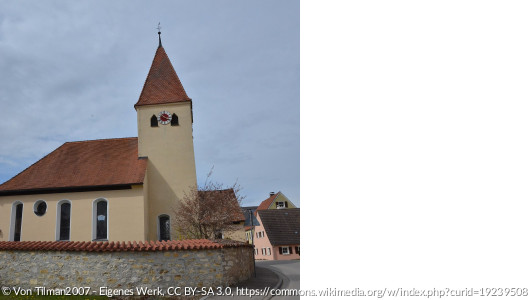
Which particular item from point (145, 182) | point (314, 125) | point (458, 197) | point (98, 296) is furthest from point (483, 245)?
point (145, 182)

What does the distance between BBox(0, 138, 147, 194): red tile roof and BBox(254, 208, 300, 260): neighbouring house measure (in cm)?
1502

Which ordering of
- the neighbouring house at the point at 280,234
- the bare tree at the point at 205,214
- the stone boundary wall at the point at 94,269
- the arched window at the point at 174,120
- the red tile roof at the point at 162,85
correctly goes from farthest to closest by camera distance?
the neighbouring house at the point at 280,234 < the red tile roof at the point at 162,85 < the arched window at the point at 174,120 < the bare tree at the point at 205,214 < the stone boundary wall at the point at 94,269

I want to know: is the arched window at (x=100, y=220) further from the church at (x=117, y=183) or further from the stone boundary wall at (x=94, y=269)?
the stone boundary wall at (x=94, y=269)

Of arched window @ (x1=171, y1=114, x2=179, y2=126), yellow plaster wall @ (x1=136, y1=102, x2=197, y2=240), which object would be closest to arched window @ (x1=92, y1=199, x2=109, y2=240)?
yellow plaster wall @ (x1=136, y1=102, x2=197, y2=240)

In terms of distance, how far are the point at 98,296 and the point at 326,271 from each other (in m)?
8.55

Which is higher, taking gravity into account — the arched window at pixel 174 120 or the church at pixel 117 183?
the arched window at pixel 174 120

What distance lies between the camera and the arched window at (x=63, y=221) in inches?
709

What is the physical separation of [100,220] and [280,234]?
1717 cm

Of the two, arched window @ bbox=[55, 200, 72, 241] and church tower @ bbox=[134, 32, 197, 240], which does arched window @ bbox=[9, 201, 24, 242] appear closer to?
arched window @ bbox=[55, 200, 72, 241]

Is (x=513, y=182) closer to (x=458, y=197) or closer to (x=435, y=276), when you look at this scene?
(x=458, y=197)

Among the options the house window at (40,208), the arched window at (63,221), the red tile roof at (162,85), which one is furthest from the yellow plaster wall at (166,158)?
the house window at (40,208)

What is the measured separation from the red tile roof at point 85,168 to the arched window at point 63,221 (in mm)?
1023

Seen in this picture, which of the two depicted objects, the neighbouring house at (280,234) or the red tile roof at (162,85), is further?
the neighbouring house at (280,234)

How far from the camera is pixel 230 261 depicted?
11.1m
